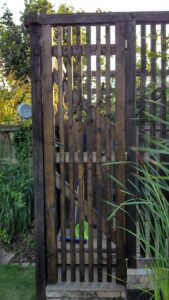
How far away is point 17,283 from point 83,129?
1.51 meters

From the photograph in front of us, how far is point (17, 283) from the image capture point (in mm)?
3154

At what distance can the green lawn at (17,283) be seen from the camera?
9.66ft

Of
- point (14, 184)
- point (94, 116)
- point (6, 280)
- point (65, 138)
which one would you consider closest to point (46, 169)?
point (65, 138)

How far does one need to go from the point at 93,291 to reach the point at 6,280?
90 centimetres

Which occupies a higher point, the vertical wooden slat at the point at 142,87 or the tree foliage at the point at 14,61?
the tree foliage at the point at 14,61

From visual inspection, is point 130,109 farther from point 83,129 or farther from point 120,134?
point 83,129

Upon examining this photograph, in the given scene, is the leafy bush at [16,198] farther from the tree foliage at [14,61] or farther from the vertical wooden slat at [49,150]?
the tree foliage at [14,61]

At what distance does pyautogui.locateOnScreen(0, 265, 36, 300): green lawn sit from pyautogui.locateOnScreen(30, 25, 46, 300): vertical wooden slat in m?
0.25

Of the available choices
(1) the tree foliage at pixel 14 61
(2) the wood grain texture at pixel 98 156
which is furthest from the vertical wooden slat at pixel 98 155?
(1) the tree foliage at pixel 14 61

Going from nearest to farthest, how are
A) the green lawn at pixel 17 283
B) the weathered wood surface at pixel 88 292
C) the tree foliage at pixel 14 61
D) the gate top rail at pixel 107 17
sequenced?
the gate top rail at pixel 107 17 → the weathered wood surface at pixel 88 292 → the green lawn at pixel 17 283 → the tree foliage at pixel 14 61

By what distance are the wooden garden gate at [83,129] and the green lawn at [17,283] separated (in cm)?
27

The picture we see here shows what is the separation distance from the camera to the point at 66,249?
Answer: 115 inches

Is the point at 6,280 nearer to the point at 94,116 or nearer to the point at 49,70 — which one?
the point at 94,116

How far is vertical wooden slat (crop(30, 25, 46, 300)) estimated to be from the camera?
8.52 ft
